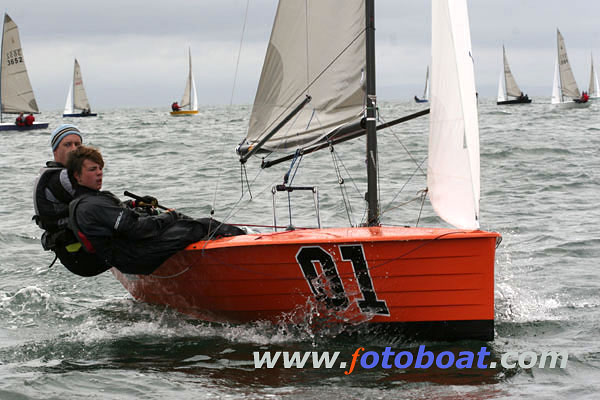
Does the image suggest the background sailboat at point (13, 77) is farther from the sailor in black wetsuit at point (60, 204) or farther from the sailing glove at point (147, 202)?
the sailor in black wetsuit at point (60, 204)

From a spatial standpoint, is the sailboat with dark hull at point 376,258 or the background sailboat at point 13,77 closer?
the sailboat with dark hull at point 376,258

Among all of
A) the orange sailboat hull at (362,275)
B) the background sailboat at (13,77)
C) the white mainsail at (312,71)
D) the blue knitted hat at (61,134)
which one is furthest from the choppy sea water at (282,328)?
the background sailboat at (13,77)

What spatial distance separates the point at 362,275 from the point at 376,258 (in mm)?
156

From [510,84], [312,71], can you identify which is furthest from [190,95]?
[312,71]

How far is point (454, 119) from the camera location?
451 centimetres

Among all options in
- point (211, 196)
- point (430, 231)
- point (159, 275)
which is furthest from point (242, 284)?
point (211, 196)

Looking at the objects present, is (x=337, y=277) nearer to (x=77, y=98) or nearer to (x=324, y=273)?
(x=324, y=273)

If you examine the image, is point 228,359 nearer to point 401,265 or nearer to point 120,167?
point 401,265

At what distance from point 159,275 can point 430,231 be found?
210 cm

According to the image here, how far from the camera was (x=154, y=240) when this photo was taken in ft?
16.7

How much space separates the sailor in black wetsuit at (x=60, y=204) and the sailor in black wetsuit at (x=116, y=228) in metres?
0.18

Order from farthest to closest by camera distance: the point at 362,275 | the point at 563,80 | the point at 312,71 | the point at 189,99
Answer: the point at 189,99
the point at 563,80
the point at 312,71
the point at 362,275

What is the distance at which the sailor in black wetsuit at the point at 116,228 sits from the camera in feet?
16.0

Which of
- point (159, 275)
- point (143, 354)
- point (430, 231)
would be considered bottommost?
point (143, 354)
